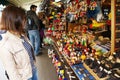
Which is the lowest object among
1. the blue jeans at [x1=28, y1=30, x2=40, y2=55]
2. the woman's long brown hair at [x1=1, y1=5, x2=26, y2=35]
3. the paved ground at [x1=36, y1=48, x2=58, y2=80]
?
the paved ground at [x1=36, y1=48, x2=58, y2=80]

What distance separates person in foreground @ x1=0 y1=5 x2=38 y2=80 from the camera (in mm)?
1649

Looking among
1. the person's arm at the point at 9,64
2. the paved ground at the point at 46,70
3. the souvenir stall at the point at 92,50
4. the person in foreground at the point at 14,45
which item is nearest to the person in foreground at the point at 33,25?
the paved ground at the point at 46,70

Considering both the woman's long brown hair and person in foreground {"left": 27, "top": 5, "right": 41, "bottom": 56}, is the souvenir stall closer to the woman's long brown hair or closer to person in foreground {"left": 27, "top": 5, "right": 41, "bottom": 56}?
the woman's long brown hair

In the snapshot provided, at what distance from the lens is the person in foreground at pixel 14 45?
1649 mm

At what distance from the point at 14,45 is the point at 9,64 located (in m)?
0.20

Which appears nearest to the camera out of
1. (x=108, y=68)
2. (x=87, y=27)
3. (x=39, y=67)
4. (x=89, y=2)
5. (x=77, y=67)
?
(x=108, y=68)

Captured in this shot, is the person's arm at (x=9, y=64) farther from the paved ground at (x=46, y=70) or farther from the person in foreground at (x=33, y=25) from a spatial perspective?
the person in foreground at (x=33, y=25)

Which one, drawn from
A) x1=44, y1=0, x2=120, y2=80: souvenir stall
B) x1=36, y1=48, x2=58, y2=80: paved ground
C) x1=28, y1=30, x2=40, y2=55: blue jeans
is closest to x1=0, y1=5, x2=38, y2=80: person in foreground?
x1=44, y1=0, x2=120, y2=80: souvenir stall

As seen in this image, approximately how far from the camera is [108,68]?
181 cm

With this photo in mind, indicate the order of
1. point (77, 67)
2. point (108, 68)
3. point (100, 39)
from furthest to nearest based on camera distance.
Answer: point (100, 39)
point (77, 67)
point (108, 68)

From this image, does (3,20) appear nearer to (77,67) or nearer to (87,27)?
(77,67)

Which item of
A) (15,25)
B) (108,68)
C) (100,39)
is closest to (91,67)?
(108,68)

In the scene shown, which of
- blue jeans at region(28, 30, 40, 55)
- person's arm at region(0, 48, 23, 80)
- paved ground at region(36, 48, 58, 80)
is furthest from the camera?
blue jeans at region(28, 30, 40, 55)

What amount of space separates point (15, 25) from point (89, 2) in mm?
1701
